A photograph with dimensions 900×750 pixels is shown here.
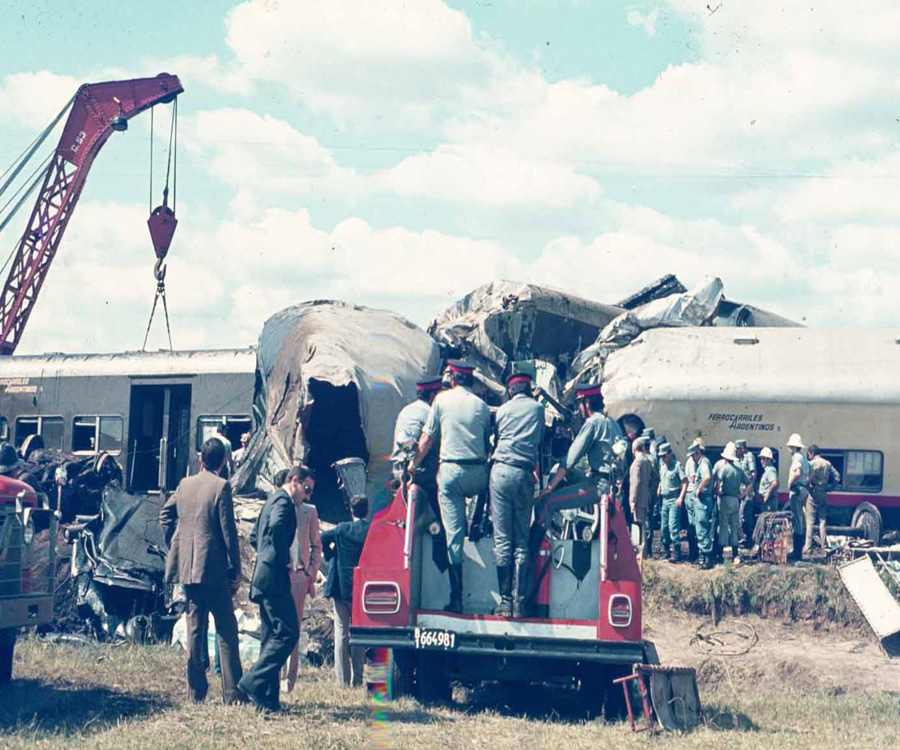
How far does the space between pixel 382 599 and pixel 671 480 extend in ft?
27.8

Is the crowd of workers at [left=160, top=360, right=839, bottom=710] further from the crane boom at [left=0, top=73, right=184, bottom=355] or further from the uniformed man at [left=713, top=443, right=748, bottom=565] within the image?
the crane boom at [left=0, top=73, right=184, bottom=355]

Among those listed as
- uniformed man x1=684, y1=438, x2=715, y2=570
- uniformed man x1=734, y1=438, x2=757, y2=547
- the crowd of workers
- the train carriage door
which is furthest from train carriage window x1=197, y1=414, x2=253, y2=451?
the crowd of workers

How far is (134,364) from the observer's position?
806 inches

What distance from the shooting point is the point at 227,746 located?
25.3ft


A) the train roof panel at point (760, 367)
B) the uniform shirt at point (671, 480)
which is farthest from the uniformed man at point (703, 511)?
the train roof panel at point (760, 367)

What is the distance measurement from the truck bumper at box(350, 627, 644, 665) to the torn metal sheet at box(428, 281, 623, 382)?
38.0 ft

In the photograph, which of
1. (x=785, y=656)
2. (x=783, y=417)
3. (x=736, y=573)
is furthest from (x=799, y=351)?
(x=785, y=656)

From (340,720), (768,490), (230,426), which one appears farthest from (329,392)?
(768,490)

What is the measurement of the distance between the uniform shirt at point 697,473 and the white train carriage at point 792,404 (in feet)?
8.11

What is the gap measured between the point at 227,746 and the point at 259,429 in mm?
8112

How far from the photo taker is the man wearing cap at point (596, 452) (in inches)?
383

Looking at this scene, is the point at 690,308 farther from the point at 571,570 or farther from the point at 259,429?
the point at 571,570

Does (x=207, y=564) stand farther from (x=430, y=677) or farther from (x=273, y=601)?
(x=430, y=677)

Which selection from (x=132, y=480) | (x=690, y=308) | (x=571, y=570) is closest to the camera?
(x=571, y=570)
